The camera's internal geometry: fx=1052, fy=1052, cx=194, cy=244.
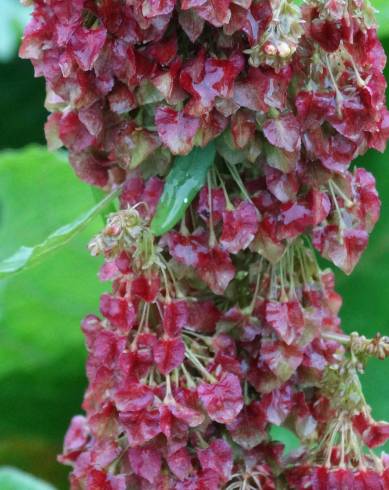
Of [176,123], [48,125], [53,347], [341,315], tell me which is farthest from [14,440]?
[176,123]

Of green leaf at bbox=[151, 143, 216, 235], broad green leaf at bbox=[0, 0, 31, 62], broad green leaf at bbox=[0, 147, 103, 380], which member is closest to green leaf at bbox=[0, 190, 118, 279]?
green leaf at bbox=[151, 143, 216, 235]

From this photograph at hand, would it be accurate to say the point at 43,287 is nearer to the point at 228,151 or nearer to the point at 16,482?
the point at 16,482

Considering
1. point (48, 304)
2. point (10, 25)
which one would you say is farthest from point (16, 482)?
point (10, 25)

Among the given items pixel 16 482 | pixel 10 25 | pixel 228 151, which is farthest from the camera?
pixel 10 25

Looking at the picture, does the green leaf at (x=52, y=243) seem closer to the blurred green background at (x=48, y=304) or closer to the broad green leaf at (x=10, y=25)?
the blurred green background at (x=48, y=304)

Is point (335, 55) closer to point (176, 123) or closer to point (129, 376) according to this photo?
point (176, 123)

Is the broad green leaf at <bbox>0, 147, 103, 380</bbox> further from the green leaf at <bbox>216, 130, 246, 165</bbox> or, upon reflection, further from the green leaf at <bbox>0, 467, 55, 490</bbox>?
the green leaf at <bbox>216, 130, 246, 165</bbox>
